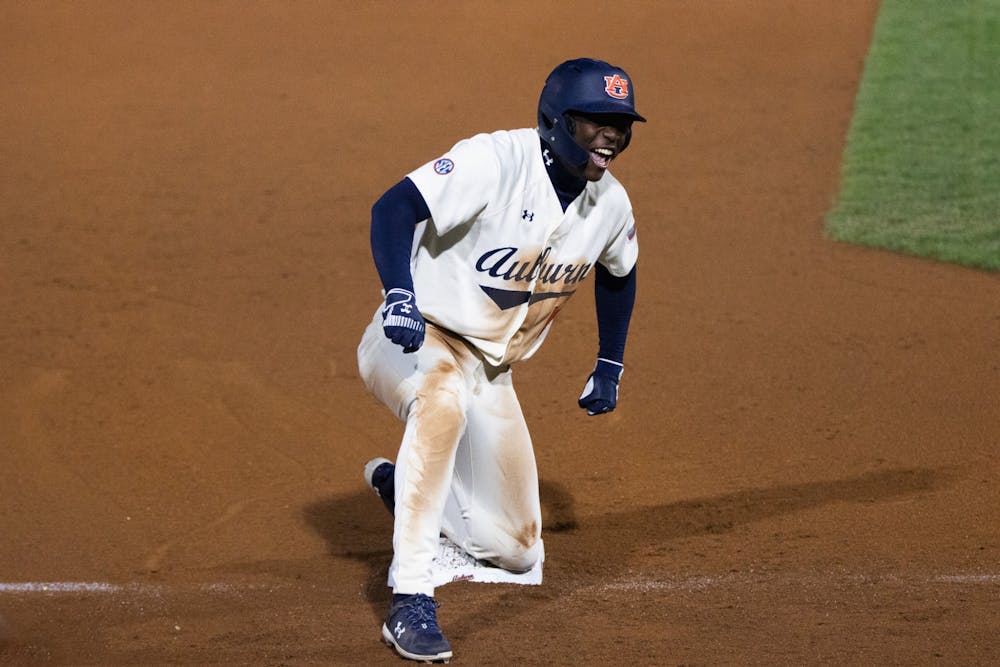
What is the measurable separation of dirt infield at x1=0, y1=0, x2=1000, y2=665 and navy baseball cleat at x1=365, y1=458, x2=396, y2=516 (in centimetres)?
25

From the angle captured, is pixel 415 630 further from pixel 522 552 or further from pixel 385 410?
pixel 385 410

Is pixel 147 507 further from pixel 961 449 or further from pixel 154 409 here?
pixel 961 449

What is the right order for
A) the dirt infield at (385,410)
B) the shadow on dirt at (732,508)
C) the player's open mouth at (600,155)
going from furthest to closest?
the shadow on dirt at (732,508)
the dirt infield at (385,410)
the player's open mouth at (600,155)

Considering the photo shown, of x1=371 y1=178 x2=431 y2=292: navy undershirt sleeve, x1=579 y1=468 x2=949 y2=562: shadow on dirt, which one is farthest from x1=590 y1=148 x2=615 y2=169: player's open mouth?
x1=579 y1=468 x2=949 y2=562: shadow on dirt

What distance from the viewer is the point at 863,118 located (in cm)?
1090

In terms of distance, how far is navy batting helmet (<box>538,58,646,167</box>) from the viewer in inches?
182

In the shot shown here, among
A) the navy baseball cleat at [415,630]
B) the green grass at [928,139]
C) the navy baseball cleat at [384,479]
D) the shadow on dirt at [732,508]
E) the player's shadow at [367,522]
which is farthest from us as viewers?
the green grass at [928,139]

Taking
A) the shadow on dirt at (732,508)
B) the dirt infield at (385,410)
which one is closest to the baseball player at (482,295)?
the dirt infield at (385,410)

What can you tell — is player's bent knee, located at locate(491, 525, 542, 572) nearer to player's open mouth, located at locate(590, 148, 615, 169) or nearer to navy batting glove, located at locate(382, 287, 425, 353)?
navy batting glove, located at locate(382, 287, 425, 353)

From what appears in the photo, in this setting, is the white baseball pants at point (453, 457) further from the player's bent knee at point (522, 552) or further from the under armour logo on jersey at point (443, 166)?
the under armour logo on jersey at point (443, 166)

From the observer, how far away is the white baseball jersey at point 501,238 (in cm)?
467

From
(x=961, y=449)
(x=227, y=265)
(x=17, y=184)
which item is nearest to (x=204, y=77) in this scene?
(x=17, y=184)

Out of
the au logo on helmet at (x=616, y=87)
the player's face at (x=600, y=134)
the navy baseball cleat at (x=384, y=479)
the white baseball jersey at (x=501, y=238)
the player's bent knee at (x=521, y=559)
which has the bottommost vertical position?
the player's bent knee at (x=521, y=559)

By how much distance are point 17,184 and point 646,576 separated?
20.5ft
